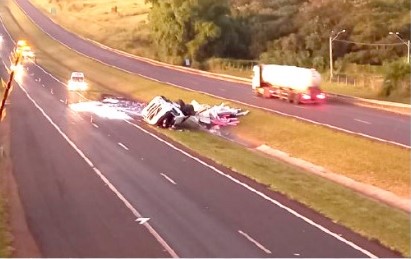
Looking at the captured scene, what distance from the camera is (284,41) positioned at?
352 feet

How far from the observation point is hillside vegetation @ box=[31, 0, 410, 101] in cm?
9825

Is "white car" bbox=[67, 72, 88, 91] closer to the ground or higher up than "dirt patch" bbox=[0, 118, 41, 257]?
closer to the ground

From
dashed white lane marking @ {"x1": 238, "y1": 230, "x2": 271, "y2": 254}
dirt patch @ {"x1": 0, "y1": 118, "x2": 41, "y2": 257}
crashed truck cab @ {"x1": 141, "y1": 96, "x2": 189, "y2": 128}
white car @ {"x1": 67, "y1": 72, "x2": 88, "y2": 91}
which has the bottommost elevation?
white car @ {"x1": 67, "y1": 72, "x2": 88, "y2": 91}

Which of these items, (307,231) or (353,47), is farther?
(353,47)

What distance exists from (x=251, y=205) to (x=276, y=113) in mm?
26211

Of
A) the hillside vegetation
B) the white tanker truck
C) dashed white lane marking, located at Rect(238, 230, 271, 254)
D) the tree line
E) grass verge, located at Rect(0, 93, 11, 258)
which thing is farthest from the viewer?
the tree line

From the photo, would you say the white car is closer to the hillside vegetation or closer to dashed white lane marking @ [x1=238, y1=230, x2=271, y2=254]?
the hillside vegetation

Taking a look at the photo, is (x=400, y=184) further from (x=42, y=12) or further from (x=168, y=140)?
(x=42, y=12)

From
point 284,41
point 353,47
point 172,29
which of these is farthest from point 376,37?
point 172,29

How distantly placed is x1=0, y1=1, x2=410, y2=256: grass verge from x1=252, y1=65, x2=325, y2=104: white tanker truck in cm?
437

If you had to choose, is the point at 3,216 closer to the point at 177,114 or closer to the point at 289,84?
the point at 177,114

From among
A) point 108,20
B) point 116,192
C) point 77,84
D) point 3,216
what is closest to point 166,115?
point 116,192

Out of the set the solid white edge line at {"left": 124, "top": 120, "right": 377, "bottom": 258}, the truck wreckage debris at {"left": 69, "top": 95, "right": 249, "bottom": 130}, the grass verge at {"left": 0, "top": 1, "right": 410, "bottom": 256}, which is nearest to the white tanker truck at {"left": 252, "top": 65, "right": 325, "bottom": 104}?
the grass verge at {"left": 0, "top": 1, "right": 410, "bottom": 256}

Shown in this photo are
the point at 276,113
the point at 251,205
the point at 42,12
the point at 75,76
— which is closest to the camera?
the point at 251,205
